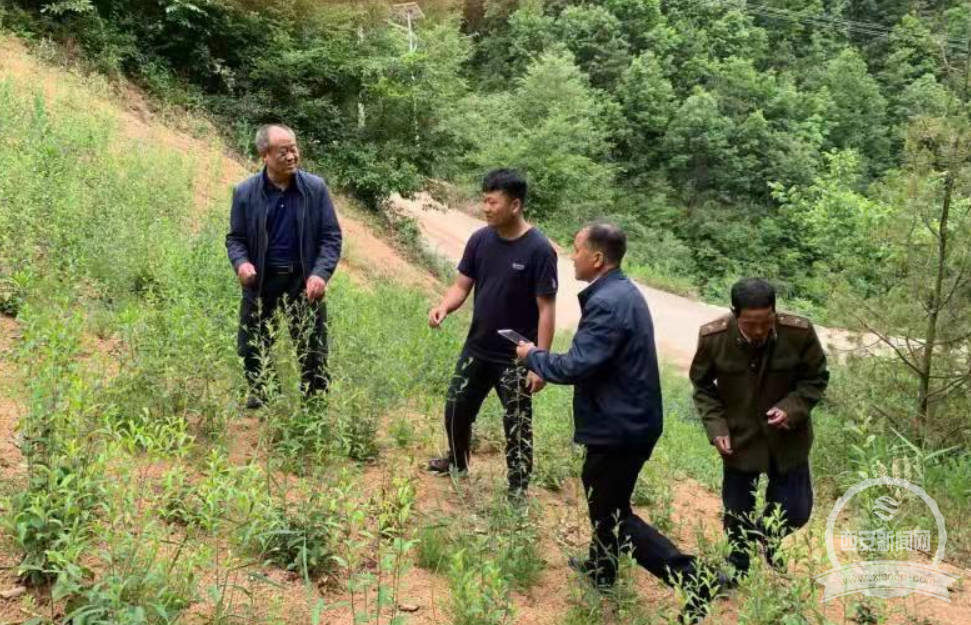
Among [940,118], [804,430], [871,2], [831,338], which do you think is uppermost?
[871,2]

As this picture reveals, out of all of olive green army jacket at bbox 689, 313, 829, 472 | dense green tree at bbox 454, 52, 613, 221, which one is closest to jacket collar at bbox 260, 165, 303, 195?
olive green army jacket at bbox 689, 313, 829, 472

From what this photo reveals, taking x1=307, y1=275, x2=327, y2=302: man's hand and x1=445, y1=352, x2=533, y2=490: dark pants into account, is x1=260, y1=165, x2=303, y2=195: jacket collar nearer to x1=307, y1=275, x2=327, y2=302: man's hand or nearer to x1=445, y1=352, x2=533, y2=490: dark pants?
x1=307, y1=275, x2=327, y2=302: man's hand

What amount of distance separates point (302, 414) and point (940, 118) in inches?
251

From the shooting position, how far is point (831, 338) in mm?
8570

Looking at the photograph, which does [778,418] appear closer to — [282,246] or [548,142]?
[282,246]

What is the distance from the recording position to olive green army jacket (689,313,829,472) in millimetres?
3514

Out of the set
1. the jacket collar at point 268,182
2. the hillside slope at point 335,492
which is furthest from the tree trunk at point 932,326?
the jacket collar at point 268,182

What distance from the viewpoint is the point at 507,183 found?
3924 mm

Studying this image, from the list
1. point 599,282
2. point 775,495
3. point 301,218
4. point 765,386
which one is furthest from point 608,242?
point 301,218

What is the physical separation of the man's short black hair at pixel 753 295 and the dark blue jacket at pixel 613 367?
436 mm

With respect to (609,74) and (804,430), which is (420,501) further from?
(609,74)

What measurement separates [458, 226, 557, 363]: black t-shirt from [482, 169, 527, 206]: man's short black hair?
0.25 metres

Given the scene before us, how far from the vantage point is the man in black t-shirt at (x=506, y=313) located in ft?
13.0

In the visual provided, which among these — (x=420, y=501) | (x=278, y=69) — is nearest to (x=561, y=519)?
(x=420, y=501)
